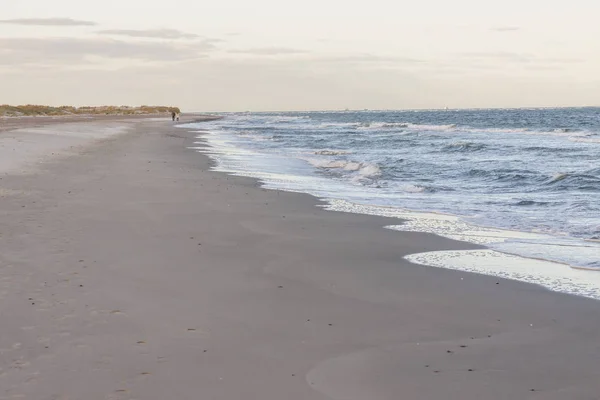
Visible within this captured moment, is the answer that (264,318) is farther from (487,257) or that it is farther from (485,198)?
(485,198)

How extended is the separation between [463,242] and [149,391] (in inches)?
259

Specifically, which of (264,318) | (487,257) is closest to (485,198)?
(487,257)

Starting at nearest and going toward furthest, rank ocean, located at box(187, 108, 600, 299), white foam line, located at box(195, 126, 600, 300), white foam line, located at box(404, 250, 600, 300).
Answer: white foam line, located at box(404, 250, 600, 300) < white foam line, located at box(195, 126, 600, 300) < ocean, located at box(187, 108, 600, 299)

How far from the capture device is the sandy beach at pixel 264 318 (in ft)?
15.5

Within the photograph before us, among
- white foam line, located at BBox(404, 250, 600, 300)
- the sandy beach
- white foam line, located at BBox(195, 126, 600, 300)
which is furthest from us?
white foam line, located at BBox(195, 126, 600, 300)

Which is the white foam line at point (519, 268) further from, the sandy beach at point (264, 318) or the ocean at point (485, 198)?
the sandy beach at point (264, 318)

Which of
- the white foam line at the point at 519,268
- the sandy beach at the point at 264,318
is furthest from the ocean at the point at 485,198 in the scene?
the sandy beach at the point at 264,318

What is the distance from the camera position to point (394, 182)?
19688 mm

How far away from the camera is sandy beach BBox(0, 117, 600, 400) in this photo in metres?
4.73

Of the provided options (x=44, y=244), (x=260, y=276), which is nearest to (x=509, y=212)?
(x=260, y=276)

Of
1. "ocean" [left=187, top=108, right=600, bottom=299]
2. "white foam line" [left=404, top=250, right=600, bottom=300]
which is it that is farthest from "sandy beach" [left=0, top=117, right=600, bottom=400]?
"ocean" [left=187, top=108, right=600, bottom=299]

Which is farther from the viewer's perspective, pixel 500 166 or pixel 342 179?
pixel 500 166

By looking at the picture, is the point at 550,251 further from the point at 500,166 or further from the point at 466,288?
the point at 500,166

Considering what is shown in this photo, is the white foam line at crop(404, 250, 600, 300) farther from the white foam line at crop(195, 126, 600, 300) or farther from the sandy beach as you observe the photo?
the sandy beach
